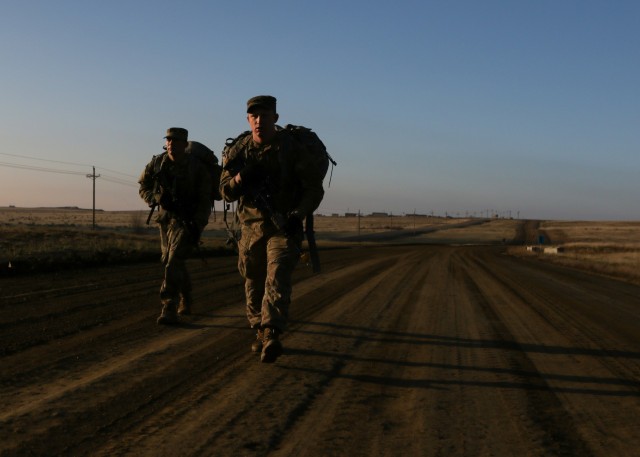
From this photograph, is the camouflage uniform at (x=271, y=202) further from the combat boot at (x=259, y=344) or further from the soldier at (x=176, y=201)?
the soldier at (x=176, y=201)

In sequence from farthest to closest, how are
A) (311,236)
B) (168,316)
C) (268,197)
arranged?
(168,316), (311,236), (268,197)

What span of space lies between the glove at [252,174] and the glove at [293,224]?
1.36 ft

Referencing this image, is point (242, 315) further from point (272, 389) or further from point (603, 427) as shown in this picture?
point (603, 427)

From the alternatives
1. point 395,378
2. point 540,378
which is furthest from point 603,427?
point 395,378

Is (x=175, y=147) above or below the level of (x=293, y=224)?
above

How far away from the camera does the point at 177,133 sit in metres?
7.23

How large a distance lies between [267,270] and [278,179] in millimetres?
783

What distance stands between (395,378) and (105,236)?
32721 millimetres

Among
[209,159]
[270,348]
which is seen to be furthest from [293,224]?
[209,159]

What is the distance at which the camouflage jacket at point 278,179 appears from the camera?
539cm

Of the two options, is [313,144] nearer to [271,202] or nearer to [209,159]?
[271,202]

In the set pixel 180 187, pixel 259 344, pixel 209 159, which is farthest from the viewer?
pixel 209 159

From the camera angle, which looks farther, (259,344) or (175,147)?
(175,147)

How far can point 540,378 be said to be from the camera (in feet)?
15.8
